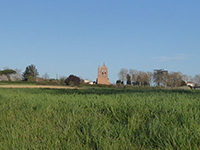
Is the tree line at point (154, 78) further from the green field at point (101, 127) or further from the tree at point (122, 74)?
the green field at point (101, 127)

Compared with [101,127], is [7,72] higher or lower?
higher

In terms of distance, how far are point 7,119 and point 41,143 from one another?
2.17m

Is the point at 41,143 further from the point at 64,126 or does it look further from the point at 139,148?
the point at 139,148

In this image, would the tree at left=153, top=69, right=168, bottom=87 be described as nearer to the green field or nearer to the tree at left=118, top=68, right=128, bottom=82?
the tree at left=118, top=68, right=128, bottom=82

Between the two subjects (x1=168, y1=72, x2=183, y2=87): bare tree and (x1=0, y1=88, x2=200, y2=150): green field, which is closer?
(x1=0, y1=88, x2=200, y2=150): green field

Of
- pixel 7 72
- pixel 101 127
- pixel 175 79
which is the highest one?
pixel 7 72

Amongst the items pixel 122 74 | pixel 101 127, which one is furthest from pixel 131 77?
pixel 101 127

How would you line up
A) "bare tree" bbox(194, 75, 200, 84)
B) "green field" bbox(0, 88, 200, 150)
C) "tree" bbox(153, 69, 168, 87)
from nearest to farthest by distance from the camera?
"green field" bbox(0, 88, 200, 150)
"tree" bbox(153, 69, 168, 87)
"bare tree" bbox(194, 75, 200, 84)

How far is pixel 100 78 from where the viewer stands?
3061 inches

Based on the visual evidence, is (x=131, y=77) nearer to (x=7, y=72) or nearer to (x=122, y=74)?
(x=122, y=74)

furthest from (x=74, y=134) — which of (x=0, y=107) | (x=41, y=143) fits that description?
(x=0, y=107)

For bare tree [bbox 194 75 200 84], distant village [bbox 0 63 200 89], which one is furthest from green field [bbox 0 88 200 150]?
bare tree [bbox 194 75 200 84]

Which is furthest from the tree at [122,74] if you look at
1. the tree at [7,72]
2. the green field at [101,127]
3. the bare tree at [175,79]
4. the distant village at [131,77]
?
the green field at [101,127]

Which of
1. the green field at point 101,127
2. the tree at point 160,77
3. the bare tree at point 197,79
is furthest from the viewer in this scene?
the bare tree at point 197,79
